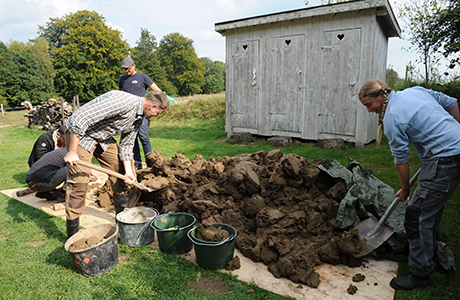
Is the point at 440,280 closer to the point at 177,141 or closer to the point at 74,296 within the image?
the point at 74,296

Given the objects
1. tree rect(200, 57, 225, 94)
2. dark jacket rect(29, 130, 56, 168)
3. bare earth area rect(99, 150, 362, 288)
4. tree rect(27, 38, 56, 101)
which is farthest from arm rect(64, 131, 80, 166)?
tree rect(200, 57, 225, 94)

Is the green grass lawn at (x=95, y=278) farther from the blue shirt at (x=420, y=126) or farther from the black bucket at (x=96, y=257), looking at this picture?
the blue shirt at (x=420, y=126)

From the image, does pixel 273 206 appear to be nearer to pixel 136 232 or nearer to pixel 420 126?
pixel 136 232

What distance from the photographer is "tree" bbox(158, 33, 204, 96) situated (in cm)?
5058

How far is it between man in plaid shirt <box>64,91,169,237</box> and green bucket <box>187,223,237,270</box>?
1286 millimetres

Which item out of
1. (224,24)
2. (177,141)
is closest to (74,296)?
(177,141)

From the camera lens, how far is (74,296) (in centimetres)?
264

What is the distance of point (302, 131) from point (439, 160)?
656 cm

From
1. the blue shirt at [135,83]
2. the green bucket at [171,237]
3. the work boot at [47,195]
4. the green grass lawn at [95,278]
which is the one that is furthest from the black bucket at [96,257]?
the blue shirt at [135,83]

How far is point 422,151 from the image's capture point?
2629mm

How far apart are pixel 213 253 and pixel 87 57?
39570 millimetres

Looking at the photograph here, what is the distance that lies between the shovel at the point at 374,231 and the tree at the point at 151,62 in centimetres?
3943

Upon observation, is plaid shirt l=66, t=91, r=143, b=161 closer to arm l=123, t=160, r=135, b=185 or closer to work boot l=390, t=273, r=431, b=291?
arm l=123, t=160, r=135, b=185

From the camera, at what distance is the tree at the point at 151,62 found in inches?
1784
